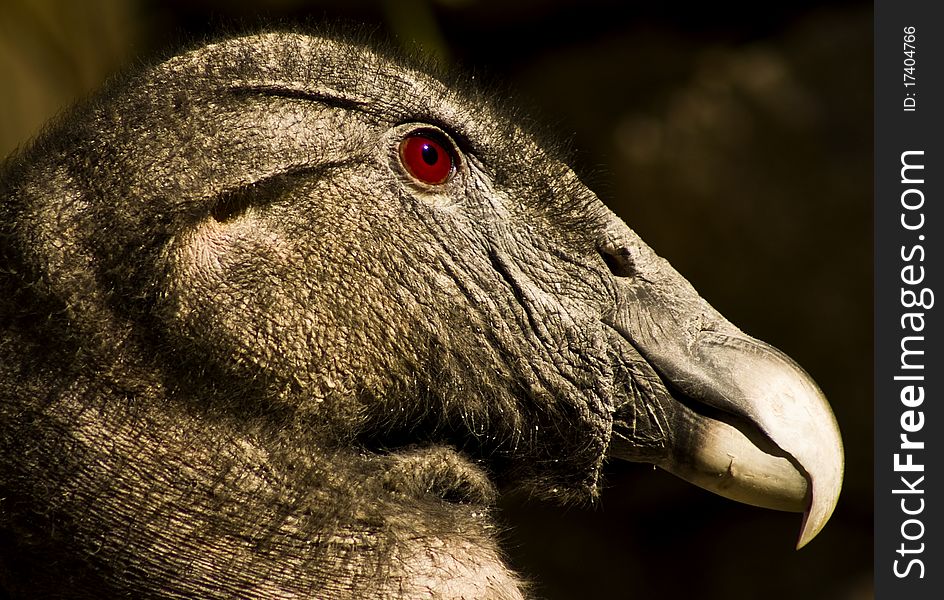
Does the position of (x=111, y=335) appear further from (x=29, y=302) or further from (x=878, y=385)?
(x=878, y=385)

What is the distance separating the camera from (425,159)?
2510mm

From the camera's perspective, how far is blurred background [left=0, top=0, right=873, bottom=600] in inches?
255

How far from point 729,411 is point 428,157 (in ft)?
2.84

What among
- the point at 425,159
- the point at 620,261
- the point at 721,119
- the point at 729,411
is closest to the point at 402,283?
the point at 425,159

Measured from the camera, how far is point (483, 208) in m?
2.59

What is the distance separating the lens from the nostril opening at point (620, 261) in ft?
8.80

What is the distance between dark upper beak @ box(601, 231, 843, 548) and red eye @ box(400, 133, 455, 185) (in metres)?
0.50

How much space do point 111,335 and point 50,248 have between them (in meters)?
0.20

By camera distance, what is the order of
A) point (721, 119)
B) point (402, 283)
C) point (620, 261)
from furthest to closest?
point (721, 119)
point (620, 261)
point (402, 283)

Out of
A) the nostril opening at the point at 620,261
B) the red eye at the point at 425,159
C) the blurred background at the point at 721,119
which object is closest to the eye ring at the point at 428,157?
the red eye at the point at 425,159

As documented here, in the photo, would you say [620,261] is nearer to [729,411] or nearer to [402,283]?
[729,411]

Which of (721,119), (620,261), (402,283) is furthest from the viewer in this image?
(721,119)

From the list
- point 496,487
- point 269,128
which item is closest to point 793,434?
point 496,487

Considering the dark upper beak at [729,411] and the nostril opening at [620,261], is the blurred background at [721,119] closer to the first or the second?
the nostril opening at [620,261]
